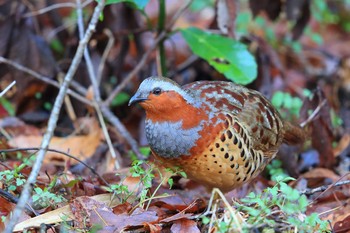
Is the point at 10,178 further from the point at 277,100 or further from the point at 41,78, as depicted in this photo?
the point at 277,100

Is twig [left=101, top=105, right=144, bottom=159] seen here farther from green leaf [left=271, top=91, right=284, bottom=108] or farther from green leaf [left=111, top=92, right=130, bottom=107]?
green leaf [left=271, top=91, right=284, bottom=108]

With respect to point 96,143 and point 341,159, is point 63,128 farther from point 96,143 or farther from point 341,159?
point 341,159

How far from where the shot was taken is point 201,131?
12.3ft

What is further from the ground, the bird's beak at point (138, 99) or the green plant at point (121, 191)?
the bird's beak at point (138, 99)

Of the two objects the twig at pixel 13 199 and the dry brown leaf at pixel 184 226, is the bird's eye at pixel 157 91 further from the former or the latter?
the twig at pixel 13 199

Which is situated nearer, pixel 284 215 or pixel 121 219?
pixel 284 215

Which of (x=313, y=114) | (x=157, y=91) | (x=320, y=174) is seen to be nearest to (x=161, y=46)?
(x=313, y=114)

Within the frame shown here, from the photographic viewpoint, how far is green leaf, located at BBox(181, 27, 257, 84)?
16.0 ft

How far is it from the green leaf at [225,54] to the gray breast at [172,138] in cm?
120

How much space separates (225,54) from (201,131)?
1.42 metres

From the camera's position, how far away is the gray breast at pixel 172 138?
3.72 meters

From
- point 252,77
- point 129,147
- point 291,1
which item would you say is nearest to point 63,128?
point 129,147

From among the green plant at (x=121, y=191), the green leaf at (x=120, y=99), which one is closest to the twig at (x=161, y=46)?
the green leaf at (x=120, y=99)

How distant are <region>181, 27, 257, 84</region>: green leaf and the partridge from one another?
0.76m
